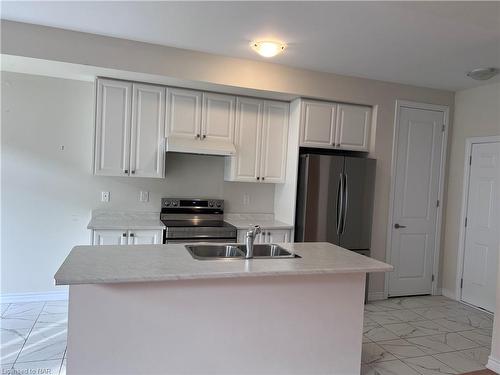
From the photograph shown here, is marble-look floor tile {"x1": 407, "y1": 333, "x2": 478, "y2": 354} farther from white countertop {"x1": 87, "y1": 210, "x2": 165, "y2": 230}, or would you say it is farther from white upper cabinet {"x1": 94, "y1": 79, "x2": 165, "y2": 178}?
white upper cabinet {"x1": 94, "y1": 79, "x2": 165, "y2": 178}

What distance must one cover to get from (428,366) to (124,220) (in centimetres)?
310

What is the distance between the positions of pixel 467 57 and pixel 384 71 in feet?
2.55

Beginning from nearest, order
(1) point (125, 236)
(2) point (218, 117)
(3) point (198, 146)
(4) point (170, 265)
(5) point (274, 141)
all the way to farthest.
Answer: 1. (4) point (170, 265)
2. (1) point (125, 236)
3. (3) point (198, 146)
4. (2) point (218, 117)
5. (5) point (274, 141)

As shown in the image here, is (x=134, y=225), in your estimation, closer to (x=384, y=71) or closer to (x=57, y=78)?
(x=57, y=78)

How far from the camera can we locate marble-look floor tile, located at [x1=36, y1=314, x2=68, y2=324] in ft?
10.8

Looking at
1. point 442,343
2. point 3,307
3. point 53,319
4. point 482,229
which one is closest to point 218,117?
point 53,319

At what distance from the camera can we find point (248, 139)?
4.05 metres

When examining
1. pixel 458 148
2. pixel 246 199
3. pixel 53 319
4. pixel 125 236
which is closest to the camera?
pixel 53 319

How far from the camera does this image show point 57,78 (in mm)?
3779

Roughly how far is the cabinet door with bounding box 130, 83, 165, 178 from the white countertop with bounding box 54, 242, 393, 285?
4.48 ft

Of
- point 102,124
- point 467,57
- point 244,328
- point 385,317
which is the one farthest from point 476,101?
point 102,124

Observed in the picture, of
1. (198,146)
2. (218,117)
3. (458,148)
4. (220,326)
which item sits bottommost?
(220,326)

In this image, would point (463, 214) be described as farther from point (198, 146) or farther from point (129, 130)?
point (129, 130)

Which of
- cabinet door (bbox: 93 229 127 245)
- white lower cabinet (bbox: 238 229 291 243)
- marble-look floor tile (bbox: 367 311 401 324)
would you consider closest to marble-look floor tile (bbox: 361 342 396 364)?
marble-look floor tile (bbox: 367 311 401 324)
